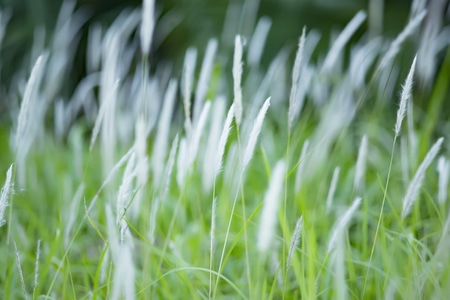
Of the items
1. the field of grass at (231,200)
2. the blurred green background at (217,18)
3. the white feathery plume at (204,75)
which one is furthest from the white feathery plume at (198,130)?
the blurred green background at (217,18)

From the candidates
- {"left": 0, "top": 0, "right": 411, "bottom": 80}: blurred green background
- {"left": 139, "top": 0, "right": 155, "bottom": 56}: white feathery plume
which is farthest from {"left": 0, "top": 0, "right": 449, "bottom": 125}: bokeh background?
{"left": 139, "top": 0, "right": 155, "bottom": 56}: white feathery plume

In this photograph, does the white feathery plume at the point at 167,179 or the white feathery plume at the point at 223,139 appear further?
the white feathery plume at the point at 167,179

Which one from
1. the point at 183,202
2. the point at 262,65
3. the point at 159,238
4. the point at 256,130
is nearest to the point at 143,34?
the point at 256,130

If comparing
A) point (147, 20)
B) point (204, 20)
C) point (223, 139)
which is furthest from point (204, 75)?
point (204, 20)

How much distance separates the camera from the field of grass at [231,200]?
559mm

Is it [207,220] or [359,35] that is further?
[359,35]

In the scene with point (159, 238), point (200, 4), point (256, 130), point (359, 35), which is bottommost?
point (159, 238)

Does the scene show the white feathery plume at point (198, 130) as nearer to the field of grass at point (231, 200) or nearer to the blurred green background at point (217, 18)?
the field of grass at point (231, 200)

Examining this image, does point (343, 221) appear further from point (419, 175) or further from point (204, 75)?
point (204, 75)

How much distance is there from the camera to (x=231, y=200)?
921 millimetres

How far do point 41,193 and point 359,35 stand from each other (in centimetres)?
107

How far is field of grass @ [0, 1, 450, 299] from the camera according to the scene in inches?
22.0

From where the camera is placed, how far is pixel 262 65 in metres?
1.89

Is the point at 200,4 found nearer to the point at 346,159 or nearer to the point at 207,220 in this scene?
the point at 346,159
